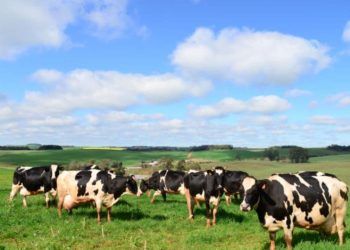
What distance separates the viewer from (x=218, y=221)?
18.6 meters

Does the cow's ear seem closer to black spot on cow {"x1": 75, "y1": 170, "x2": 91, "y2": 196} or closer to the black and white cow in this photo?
black spot on cow {"x1": 75, "y1": 170, "x2": 91, "y2": 196}

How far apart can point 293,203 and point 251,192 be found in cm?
127

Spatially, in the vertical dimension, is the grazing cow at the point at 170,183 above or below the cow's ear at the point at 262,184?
below

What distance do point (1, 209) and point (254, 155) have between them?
345ft

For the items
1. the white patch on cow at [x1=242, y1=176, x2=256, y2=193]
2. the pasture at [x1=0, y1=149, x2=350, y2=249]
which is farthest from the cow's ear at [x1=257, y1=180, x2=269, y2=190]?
the pasture at [x1=0, y1=149, x2=350, y2=249]

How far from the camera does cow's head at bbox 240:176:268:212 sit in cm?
1268

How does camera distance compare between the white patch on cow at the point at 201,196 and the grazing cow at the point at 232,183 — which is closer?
the white patch on cow at the point at 201,196

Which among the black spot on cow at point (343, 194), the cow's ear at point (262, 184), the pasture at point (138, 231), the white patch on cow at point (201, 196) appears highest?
the cow's ear at point (262, 184)

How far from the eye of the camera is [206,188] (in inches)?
756

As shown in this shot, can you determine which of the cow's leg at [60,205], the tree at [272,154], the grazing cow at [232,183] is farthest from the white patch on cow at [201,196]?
the tree at [272,154]

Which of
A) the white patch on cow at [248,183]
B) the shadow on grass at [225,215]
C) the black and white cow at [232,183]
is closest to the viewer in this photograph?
the white patch on cow at [248,183]

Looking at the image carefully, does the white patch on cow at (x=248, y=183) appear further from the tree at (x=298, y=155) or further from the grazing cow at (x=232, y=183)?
the tree at (x=298, y=155)

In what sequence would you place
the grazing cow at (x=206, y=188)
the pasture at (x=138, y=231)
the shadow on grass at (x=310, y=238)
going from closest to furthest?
1. the shadow on grass at (x=310, y=238)
2. the pasture at (x=138, y=231)
3. the grazing cow at (x=206, y=188)

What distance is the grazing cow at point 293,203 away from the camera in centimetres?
1269
